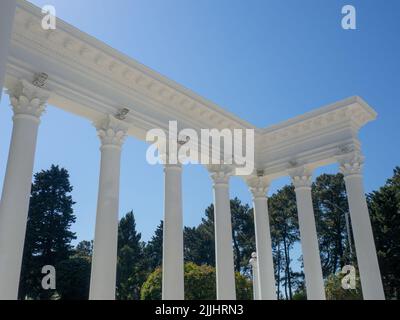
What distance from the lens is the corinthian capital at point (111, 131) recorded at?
40.0 m

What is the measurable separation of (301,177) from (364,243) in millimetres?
12607

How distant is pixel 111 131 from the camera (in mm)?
40125

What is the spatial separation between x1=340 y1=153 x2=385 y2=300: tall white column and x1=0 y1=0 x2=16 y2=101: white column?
4333cm

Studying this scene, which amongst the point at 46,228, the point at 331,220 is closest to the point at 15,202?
the point at 46,228

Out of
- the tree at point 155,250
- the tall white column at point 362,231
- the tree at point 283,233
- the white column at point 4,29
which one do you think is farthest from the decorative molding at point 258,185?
the tree at point 155,250

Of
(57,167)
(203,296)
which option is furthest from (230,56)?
(57,167)

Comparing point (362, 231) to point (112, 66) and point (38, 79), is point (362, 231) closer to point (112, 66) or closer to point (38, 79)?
point (112, 66)

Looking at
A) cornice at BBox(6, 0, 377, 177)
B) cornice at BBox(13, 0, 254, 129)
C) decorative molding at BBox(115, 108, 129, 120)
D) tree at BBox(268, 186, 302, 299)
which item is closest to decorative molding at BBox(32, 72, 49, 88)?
cornice at BBox(6, 0, 377, 177)

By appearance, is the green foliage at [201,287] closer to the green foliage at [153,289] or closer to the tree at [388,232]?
the green foliage at [153,289]

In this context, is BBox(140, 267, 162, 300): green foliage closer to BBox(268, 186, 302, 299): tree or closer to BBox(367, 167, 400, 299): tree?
BBox(367, 167, 400, 299): tree

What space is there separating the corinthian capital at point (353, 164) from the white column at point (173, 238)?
830 inches

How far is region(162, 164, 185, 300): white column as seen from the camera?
134 ft

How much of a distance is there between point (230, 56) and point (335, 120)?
16.4 m
